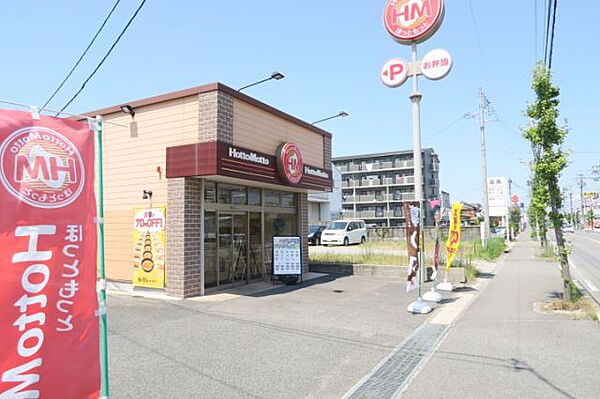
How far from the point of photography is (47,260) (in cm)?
259

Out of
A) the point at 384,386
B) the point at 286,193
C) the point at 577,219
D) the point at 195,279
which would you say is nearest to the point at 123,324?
the point at 195,279

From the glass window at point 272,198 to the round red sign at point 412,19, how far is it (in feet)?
18.2

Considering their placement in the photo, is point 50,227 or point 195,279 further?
point 195,279

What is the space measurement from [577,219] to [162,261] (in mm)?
118858

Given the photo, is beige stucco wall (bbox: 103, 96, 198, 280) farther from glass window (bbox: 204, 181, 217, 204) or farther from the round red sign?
the round red sign

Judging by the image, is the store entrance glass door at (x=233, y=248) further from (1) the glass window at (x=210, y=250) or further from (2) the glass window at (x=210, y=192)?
(2) the glass window at (x=210, y=192)

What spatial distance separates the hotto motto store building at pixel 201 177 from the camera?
30.4ft

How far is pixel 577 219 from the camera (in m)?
104

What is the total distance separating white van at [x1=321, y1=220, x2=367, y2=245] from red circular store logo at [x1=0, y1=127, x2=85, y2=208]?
941 inches

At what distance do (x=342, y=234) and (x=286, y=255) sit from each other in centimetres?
1514

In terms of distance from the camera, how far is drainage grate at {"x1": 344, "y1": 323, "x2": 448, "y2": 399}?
14.0 ft

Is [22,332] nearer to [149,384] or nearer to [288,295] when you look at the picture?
[149,384]

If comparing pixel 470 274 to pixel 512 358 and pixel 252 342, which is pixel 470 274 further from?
pixel 252 342

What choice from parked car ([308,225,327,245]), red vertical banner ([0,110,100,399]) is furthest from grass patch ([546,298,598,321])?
parked car ([308,225,327,245])
